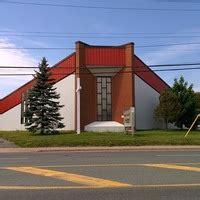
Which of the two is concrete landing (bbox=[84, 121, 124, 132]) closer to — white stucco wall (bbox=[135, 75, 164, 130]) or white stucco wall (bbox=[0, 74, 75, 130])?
white stucco wall (bbox=[0, 74, 75, 130])

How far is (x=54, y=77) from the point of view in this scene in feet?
144

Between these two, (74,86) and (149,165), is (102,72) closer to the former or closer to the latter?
(74,86)

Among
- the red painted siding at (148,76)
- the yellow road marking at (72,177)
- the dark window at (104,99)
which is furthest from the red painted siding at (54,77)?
the yellow road marking at (72,177)

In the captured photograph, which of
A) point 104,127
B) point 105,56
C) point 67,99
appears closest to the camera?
point 104,127

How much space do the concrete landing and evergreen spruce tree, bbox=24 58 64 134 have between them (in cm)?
421

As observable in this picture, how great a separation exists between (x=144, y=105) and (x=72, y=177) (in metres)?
33.6

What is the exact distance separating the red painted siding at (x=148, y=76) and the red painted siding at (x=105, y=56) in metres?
1.85

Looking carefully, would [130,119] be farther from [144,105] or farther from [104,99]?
[144,105]

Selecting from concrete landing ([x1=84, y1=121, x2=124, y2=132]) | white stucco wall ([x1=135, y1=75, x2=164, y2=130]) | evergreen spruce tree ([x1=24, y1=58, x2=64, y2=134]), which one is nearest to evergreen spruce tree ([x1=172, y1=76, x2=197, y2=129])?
white stucco wall ([x1=135, y1=75, x2=164, y2=130])

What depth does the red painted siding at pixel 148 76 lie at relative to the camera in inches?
1716

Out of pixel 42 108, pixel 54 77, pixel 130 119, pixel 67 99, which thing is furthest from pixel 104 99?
pixel 130 119

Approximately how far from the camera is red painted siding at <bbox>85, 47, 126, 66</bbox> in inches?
1640

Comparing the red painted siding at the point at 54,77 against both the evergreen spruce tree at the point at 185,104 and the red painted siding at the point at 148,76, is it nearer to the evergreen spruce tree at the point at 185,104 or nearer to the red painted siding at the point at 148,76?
the red painted siding at the point at 148,76

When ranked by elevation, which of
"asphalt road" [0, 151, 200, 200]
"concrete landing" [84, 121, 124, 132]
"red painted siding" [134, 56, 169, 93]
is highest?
"red painted siding" [134, 56, 169, 93]
